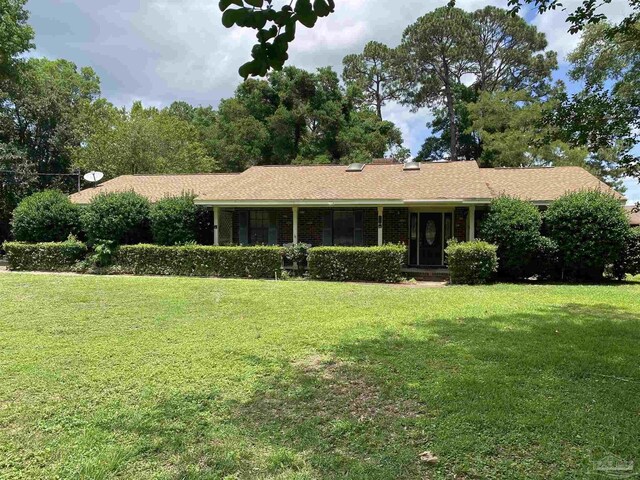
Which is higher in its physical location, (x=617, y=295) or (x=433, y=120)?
(x=433, y=120)

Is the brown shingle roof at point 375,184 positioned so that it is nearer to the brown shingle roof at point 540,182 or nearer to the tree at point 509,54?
the brown shingle roof at point 540,182

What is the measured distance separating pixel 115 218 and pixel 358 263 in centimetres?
848

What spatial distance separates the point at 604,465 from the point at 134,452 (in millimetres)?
3071

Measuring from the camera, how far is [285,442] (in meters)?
3.16

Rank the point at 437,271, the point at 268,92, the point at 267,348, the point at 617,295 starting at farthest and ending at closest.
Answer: the point at 268,92 → the point at 437,271 → the point at 617,295 → the point at 267,348

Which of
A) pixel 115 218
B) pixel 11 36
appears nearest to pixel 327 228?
pixel 115 218

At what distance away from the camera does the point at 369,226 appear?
52.5 ft

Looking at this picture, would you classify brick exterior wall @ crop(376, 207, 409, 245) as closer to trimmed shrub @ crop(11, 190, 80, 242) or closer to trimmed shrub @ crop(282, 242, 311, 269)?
trimmed shrub @ crop(282, 242, 311, 269)

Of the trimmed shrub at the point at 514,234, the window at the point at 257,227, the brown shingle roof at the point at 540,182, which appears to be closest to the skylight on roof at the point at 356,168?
the window at the point at 257,227

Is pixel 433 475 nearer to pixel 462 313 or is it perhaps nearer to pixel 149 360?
pixel 149 360

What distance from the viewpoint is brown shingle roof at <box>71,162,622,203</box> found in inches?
586

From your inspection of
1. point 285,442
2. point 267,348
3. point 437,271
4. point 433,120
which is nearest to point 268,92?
point 433,120

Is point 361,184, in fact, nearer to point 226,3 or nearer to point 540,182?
point 540,182

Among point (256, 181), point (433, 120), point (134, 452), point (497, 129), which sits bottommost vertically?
point (134, 452)
